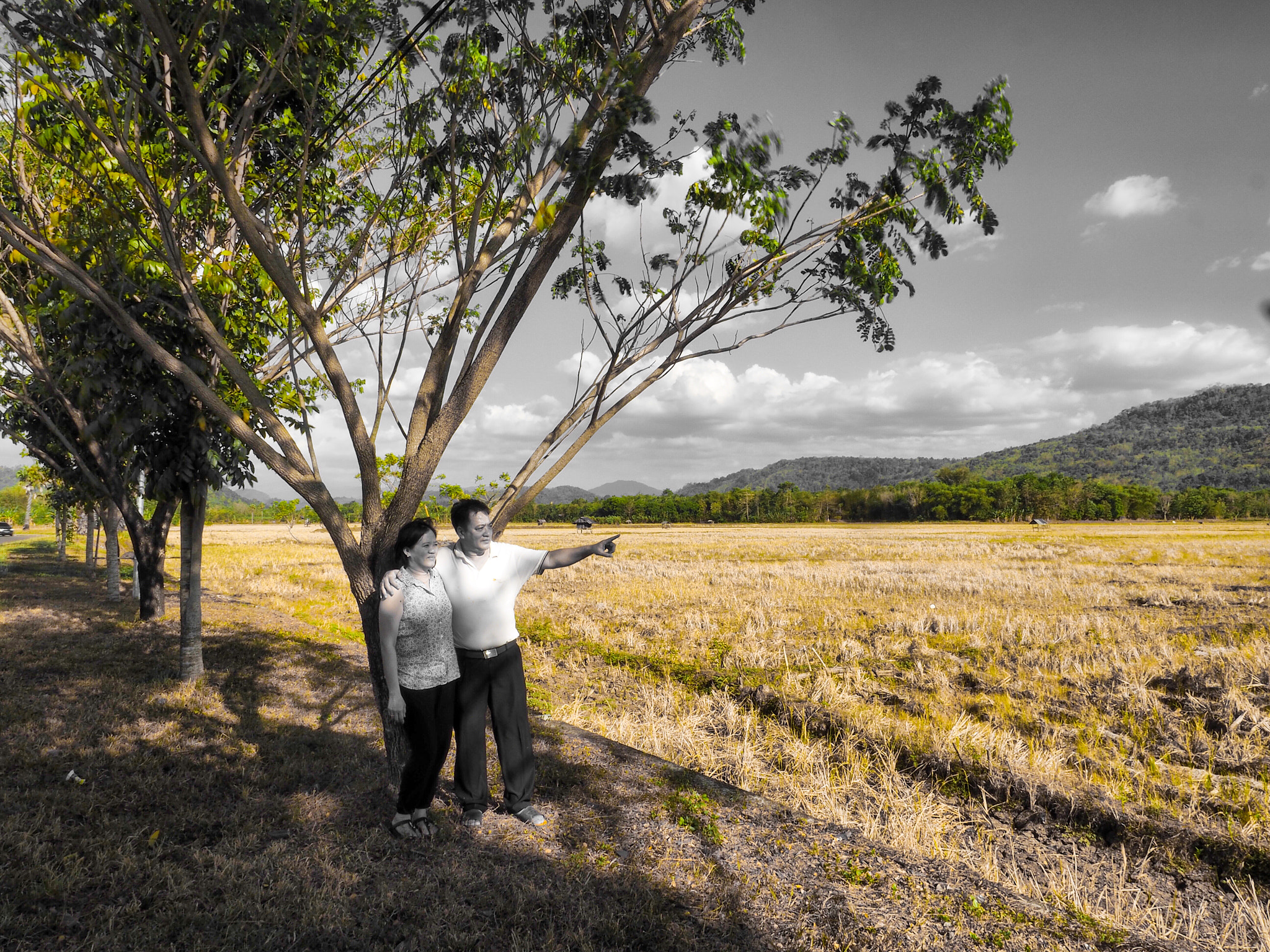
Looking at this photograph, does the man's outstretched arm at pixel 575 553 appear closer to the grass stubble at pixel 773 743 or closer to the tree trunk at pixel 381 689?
the tree trunk at pixel 381 689

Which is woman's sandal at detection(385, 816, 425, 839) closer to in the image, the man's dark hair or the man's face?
the man's face

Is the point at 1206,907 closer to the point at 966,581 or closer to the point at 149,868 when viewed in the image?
the point at 149,868

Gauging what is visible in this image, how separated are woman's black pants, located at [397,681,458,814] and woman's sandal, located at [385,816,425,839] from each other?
0.21 ft

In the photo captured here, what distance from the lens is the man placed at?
4340 millimetres

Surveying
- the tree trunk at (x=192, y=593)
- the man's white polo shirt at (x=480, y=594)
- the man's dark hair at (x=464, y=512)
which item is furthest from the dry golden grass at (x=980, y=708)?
the tree trunk at (x=192, y=593)

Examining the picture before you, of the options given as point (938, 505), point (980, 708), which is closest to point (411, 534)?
point (980, 708)

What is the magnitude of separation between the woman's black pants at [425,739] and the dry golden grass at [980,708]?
3.09 m

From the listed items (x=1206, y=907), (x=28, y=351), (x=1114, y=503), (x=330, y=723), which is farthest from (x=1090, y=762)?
(x=1114, y=503)

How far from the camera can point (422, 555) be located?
4160 millimetres

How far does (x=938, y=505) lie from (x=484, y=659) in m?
123

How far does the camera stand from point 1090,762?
655 centimetres

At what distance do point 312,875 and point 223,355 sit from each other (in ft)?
11.8

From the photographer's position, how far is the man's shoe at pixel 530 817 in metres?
4.54

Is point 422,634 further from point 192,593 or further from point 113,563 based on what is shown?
point 113,563
